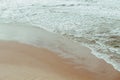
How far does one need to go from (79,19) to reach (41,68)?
385cm

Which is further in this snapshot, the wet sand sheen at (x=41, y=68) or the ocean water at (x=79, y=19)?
the ocean water at (x=79, y=19)

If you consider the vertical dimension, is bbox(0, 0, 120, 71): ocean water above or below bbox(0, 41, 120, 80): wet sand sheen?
below

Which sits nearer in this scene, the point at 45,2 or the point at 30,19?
the point at 30,19

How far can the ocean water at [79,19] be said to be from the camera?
578 centimetres

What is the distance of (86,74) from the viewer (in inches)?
168

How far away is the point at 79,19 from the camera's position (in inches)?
315

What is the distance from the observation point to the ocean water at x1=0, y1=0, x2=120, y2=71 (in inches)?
228

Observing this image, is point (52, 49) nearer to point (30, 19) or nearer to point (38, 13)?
point (30, 19)

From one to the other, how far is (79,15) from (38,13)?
125 centimetres

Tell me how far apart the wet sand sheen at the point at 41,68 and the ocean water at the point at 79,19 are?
0.42 meters

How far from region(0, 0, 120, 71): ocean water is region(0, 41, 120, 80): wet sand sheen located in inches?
16.4

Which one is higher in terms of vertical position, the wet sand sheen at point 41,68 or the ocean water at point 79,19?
the wet sand sheen at point 41,68

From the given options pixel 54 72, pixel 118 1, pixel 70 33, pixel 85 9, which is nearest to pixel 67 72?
pixel 54 72

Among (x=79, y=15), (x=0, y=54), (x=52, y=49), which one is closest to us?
(x=0, y=54)
